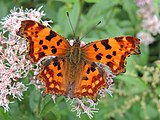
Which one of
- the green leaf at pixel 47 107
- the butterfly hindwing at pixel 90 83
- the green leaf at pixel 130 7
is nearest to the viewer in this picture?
the butterfly hindwing at pixel 90 83

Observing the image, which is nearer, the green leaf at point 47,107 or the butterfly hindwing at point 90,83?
the butterfly hindwing at point 90,83

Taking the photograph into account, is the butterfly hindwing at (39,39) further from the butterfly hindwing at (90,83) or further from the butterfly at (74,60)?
the butterfly hindwing at (90,83)

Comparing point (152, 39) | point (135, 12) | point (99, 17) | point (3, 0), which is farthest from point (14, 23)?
point (152, 39)

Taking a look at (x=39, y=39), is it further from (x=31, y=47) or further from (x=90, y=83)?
(x=90, y=83)

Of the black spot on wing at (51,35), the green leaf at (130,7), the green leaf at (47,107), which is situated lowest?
the green leaf at (47,107)

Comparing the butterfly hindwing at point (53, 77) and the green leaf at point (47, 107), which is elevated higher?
the butterfly hindwing at point (53, 77)

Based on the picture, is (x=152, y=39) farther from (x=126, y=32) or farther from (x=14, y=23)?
(x=14, y=23)

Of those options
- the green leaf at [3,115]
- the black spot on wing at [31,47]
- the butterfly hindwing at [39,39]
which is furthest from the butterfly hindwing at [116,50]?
the green leaf at [3,115]
